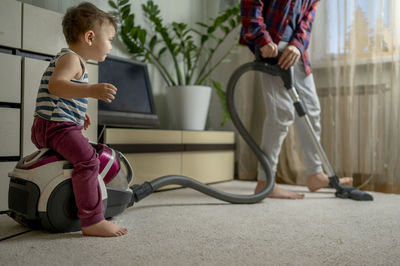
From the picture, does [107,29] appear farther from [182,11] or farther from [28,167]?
[182,11]

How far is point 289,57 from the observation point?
69.9 inches

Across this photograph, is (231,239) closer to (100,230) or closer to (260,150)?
(100,230)

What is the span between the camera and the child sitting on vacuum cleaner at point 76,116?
1.14 meters

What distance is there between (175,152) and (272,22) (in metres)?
0.92

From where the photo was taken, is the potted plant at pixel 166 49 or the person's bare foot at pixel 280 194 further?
the potted plant at pixel 166 49

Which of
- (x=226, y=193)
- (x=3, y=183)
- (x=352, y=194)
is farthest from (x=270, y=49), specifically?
(x=3, y=183)

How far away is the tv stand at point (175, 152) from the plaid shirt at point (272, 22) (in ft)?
2.34

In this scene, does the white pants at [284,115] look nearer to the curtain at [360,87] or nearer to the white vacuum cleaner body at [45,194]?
the curtain at [360,87]

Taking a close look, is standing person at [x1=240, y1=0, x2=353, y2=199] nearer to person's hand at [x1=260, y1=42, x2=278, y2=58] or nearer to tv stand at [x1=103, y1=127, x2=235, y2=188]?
person's hand at [x1=260, y1=42, x2=278, y2=58]

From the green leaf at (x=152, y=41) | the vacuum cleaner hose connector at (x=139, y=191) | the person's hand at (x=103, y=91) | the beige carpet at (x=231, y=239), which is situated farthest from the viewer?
the green leaf at (x=152, y=41)

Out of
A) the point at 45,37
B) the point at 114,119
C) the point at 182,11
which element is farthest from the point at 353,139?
the point at 45,37

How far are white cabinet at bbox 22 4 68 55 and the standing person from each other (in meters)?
0.86

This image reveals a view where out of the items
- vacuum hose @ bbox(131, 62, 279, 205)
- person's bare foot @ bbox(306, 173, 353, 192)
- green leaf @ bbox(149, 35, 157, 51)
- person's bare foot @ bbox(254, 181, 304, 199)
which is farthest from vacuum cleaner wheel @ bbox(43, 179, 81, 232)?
green leaf @ bbox(149, 35, 157, 51)

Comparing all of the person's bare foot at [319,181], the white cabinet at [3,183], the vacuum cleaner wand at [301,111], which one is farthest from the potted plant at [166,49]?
the white cabinet at [3,183]
